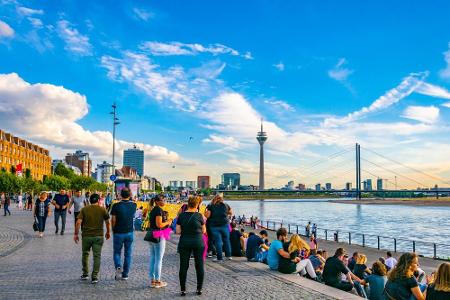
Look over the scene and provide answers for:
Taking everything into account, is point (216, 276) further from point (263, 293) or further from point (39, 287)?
point (39, 287)

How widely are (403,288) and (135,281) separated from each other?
546 centimetres

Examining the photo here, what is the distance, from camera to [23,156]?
10619cm

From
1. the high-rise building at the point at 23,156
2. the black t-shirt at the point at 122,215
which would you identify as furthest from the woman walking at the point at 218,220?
the high-rise building at the point at 23,156

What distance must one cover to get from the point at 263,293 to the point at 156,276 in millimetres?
2173

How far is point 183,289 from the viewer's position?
8414 mm

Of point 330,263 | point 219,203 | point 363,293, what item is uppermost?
point 219,203

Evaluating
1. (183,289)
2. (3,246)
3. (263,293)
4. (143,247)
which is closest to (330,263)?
(263,293)

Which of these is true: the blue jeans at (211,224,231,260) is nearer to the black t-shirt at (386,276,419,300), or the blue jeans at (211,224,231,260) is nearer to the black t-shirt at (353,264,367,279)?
the black t-shirt at (353,264,367,279)

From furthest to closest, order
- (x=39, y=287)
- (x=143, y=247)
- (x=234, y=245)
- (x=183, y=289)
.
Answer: (x=143, y=247)
(x=234, y=245)
(x=39, y=287)
(x=183, y=289)

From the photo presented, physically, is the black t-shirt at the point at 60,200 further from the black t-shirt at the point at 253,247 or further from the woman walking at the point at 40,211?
the black t-shirt at the point at 253,247

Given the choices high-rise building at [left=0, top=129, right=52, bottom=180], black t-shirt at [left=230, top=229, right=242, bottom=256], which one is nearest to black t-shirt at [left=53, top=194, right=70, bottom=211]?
black t-shirt at [left=230, top=229, right=242, bottom=256]

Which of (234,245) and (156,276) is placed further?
(234,245)

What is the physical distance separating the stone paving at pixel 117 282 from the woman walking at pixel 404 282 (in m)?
1.59

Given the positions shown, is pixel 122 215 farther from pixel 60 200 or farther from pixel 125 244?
pixel 60 200
